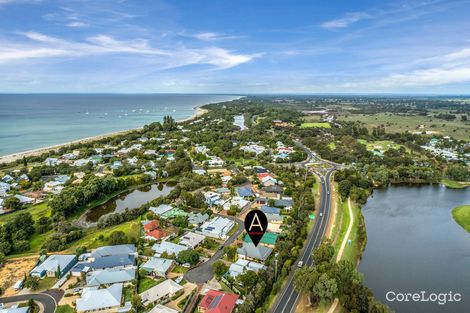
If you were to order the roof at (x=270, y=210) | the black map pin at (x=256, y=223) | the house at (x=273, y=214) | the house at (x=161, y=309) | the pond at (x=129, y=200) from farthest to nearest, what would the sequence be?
the pond at (x=129, y=200) → the roof at (x=270, y=210) → the house at (x=273, y=214) → the house at (x=161, y=309) → the black map pin at (x=256, y=223)

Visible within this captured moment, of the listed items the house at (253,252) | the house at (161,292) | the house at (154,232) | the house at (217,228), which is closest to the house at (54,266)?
the house at (154,232)

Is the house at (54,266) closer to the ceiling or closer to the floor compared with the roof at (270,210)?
closer to the floor

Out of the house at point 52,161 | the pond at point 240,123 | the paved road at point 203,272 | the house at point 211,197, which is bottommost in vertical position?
the paved road at point 203,272

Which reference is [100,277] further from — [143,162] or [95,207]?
[143,162]

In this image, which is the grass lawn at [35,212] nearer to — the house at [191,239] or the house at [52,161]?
the house at [191,239]

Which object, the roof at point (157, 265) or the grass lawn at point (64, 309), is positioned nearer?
the grass lawn at point (64, 309)

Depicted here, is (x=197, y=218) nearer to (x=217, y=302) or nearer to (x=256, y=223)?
(x=217, y=302)

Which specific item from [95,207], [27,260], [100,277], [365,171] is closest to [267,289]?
[100,277]
